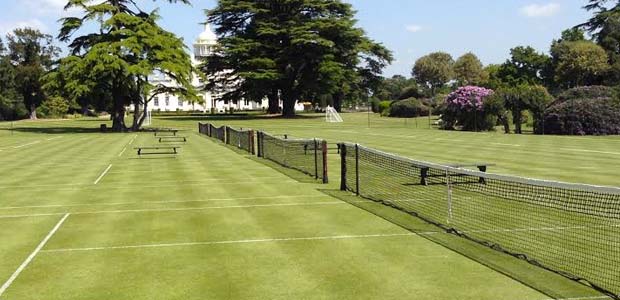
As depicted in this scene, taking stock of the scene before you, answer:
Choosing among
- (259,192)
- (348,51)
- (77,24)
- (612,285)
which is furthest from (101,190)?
(348,51)

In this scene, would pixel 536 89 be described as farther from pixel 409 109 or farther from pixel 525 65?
pixel 525 65

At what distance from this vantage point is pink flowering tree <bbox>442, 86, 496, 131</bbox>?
192ft

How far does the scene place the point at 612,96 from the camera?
5116 centimetres

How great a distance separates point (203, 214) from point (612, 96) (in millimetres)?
45109

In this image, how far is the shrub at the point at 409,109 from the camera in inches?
3767

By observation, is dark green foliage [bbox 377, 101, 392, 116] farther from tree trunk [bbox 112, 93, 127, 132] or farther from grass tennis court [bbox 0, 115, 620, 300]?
grass tennis court [bbox 0, 115, 620, 300]

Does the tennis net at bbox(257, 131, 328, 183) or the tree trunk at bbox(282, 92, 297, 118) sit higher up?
the tree trunk at bbox(282, 92, 297, 118)

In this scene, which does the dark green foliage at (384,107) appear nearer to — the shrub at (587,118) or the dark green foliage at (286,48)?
the dark green foliage at (286,48)

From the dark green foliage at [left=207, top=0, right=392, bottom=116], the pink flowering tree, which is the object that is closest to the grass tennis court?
the pink flowering tree

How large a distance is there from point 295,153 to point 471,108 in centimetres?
3408

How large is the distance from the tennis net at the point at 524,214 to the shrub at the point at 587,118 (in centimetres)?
3480

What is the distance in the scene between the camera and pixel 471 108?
59.2 m

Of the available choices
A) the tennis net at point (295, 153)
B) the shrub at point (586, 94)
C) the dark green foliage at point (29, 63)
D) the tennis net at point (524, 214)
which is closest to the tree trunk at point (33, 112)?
the dark green foliage at point (29, 63)

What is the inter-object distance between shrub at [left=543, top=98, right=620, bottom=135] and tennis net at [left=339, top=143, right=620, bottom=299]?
3480 cm
